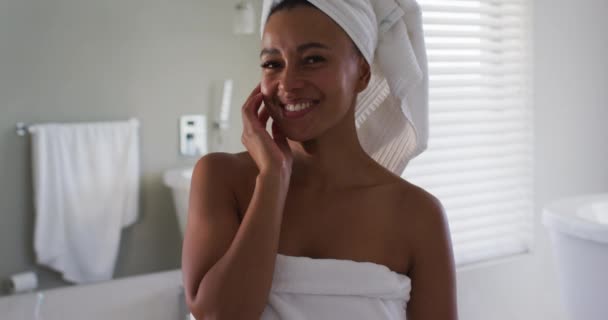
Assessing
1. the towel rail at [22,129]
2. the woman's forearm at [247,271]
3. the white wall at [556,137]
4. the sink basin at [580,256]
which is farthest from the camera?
the white wall at [556,137]

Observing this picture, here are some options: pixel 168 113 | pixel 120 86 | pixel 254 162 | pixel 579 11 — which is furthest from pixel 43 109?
pixel 579 11

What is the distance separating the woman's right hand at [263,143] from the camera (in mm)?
896

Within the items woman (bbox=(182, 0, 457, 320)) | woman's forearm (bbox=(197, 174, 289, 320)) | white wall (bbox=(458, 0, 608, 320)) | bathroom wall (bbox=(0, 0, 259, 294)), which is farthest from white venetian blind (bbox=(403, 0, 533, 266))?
woman's forearm (bbox=(197, 174, 289, 320))

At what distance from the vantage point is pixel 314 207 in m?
1.00

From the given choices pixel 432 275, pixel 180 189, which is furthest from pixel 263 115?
pixel 180 189

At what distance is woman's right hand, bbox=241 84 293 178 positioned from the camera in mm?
896

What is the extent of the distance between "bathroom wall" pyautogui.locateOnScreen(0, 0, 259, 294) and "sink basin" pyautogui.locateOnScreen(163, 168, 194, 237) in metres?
0.02

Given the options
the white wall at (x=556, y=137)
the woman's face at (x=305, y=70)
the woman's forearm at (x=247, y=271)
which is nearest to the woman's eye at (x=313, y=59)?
the woman's face at (x=305, y=70)

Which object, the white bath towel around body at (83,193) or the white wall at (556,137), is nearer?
the white bath towel around body at (83,193)

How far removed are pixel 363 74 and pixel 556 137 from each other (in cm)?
206

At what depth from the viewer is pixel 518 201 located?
270 centimetres

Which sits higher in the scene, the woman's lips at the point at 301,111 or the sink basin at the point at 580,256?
the woman's lips at the point at 301,111

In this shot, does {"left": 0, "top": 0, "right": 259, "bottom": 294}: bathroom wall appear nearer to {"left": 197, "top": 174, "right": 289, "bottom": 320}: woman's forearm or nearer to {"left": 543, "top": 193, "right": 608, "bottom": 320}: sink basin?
{"left": 197, "top": 174, "right": 289, "bottom": 320}: woman's forearm

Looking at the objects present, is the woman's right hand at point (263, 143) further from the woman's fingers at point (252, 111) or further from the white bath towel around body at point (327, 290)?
the white bath towel around body at point (327, 290)
